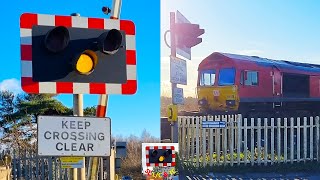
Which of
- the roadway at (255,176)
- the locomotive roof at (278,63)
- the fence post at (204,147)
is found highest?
the locomotive roof at (278,63)

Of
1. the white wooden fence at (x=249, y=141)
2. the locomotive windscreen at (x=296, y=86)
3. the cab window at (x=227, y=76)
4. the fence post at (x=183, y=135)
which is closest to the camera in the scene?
the fence post at (x=183, y=135)

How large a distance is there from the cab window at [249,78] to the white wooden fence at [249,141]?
2.07 ft

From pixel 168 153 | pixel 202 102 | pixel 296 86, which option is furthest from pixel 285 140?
pixel 168 153

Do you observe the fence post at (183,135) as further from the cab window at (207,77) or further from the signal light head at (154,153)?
the signal light head at (154,153)

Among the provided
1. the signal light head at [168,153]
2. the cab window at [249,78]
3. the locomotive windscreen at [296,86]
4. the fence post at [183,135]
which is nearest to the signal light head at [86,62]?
the signal light head at [168,153]

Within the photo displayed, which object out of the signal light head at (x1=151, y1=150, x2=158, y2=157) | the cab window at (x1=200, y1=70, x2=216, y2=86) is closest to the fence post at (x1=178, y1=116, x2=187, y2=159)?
the cab window at (x1=200, y1=70, x2=216, y2=86)

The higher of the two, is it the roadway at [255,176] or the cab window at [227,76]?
the cab window at [227,76]

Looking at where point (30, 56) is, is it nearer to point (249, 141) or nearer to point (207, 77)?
point (207, 77)

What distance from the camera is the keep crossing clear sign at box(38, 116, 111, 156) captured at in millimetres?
1699

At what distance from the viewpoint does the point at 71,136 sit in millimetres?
1717

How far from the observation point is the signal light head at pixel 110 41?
171cm

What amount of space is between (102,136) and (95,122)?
6 centimetres

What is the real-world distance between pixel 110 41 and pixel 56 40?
0.69ft

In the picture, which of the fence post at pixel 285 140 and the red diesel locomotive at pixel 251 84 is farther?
the fence post at pixel 285 140
